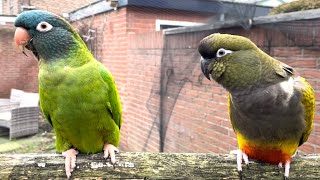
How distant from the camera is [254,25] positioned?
3539 mm

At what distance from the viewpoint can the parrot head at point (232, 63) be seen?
1.90 metres

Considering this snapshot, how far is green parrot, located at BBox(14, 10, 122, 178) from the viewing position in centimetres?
209

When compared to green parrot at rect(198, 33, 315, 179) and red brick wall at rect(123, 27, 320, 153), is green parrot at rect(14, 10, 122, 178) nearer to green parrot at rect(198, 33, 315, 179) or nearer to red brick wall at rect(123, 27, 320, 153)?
green parrot at rect(198, 33, 315, 179)

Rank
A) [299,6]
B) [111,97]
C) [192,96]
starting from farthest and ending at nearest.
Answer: [192,96], [299,6], [111,97]

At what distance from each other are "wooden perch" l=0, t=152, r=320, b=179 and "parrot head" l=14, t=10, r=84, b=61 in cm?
77

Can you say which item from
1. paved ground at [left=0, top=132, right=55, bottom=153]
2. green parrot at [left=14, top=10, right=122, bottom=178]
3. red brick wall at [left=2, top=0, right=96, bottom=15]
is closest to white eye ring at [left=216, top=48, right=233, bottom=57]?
green parrot at [left=14, top=10, right=122, bottom=178]

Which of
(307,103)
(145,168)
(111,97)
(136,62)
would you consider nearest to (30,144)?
(136,62)

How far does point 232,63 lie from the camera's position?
1911 mm

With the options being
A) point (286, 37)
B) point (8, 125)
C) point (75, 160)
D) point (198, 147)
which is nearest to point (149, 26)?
point (198, 147)

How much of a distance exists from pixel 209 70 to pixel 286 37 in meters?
1.65

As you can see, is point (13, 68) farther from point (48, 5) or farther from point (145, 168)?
point (145, 168)

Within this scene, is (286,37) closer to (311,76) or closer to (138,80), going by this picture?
(311,76)

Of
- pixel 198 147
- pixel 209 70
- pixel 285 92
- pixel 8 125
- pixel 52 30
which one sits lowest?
pixel 8 125

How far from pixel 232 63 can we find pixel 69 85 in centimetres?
99
